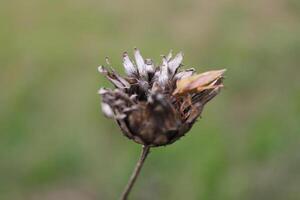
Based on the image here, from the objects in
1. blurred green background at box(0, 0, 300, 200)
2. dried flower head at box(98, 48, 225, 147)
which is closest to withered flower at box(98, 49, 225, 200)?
dried flower head at box(98, 48, 225, 147)

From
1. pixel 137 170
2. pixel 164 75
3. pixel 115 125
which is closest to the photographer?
pixel 137 170

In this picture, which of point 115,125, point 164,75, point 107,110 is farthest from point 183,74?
point 115,125

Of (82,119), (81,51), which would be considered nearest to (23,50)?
(81,51)

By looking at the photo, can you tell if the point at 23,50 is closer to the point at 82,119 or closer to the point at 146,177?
the point at 82,119

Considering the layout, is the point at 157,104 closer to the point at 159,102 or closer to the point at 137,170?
the point at 159,102

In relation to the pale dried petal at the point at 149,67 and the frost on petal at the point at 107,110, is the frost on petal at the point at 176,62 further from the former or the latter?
the frost on petal at the point at 107,110

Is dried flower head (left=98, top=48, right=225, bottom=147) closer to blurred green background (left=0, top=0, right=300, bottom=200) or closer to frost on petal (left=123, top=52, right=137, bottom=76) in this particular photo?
frost on petal (left=123, top=52, right=137, bottom=76)
